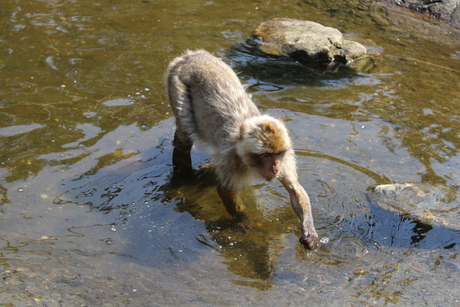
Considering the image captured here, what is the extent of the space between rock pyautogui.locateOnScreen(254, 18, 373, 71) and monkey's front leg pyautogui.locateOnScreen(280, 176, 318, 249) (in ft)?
13.8

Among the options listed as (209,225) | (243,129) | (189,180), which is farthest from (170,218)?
(243,129)

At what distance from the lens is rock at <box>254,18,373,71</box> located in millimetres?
8727

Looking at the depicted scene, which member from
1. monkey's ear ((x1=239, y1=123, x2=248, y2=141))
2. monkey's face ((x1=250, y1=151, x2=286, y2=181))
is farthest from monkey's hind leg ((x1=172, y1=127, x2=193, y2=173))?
monkey's face ((x1=250, y1=151, x2=286, y2=181))

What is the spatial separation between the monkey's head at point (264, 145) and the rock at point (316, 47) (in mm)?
4140

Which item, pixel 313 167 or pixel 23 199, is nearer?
pixel 23 199

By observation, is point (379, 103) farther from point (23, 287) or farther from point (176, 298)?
point (23, 287)

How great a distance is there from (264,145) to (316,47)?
4.63 metres

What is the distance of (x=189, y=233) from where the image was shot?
5.05m

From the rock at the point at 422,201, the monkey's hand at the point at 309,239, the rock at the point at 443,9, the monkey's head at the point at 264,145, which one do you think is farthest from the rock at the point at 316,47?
the monkey's hand at the point at 309,239

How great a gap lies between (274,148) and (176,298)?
66.3 inches

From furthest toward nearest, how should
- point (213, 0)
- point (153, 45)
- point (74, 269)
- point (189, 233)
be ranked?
point (213, 0) < point (153, 45) < point (189, 233) < point (74, 269)

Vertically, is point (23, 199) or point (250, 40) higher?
point (250, 40)

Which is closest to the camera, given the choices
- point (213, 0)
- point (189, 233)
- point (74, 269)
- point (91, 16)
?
point (74, 269)

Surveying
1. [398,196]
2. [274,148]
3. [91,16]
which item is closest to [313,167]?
[398,196]
